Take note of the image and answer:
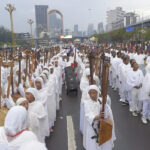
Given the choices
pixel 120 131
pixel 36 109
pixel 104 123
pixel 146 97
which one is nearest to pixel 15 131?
pixel 104 123

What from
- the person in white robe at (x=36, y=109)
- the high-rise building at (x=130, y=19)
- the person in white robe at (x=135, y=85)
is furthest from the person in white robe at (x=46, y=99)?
the high-rise building at (x=130, y=19)

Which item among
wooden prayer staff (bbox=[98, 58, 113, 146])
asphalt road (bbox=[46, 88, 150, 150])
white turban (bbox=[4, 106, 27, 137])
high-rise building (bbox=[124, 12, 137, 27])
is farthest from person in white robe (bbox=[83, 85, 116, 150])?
high-rise building (bbox=[124, 12, 137, 27])

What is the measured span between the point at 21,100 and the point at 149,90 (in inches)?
139

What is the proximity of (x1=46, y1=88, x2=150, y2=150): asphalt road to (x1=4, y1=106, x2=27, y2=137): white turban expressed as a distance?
247cm

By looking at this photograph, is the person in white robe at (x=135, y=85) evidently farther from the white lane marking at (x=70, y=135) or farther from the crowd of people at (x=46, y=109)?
the white lane marking at (x=70, y=135)

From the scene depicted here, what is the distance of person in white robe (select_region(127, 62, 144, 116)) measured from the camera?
6086mm

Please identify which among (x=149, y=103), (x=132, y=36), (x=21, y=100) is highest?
(x=132, y=36)

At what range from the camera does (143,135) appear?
5.09m

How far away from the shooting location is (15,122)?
2.40 m

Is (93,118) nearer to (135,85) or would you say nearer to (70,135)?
(70,135)

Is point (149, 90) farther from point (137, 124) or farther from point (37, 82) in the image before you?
point (37, 82)

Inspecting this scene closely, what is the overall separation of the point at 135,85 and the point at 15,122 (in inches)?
177

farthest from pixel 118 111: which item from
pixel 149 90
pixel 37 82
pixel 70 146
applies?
pixel 37 82

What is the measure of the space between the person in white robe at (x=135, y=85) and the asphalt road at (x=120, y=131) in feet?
0.94
